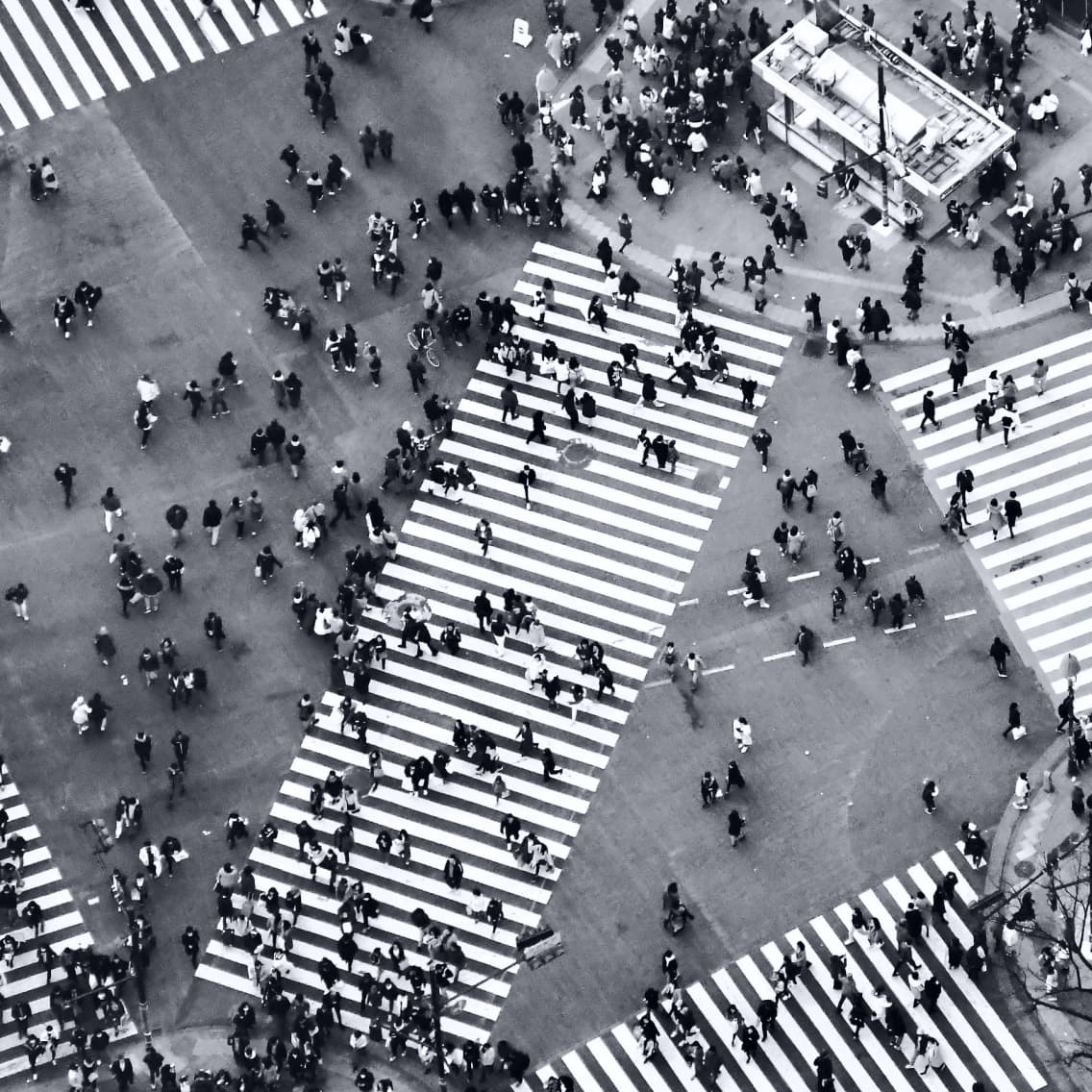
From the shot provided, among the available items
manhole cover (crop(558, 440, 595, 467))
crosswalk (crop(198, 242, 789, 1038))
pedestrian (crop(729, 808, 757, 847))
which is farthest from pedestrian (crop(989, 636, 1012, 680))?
manhole cover (crop(558, 440, 595, 467))

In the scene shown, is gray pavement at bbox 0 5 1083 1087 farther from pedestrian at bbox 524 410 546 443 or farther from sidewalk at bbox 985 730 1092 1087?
pedestrian at bbox 524 410 546 443

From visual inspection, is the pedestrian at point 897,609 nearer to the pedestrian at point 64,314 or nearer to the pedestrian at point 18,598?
the pedestrian at point 18,598

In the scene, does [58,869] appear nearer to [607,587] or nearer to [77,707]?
[77,707]

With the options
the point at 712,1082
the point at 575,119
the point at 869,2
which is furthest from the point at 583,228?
the point at 712,1082

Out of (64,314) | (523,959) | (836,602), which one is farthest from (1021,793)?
(64,314)

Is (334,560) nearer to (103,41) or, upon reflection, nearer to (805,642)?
(805,642)
